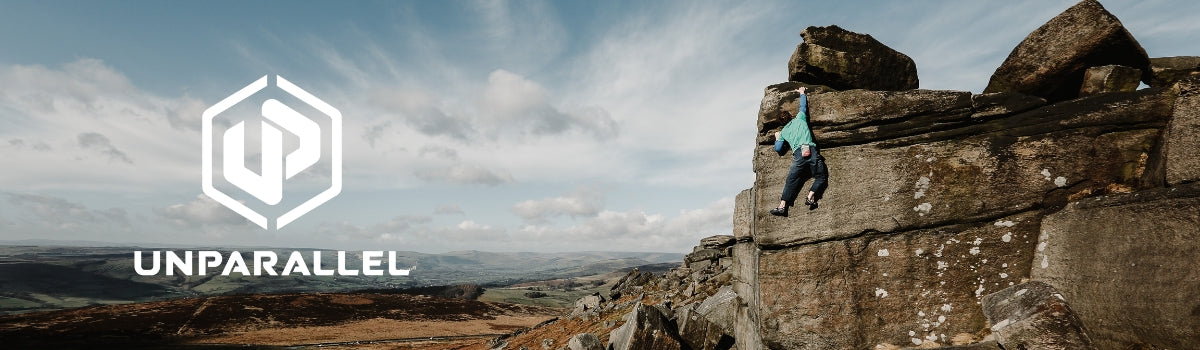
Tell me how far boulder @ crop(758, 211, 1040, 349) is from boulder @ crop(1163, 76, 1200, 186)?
254 centimetres

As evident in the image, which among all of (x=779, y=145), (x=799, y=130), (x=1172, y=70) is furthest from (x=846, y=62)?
(x=1172, y=70)

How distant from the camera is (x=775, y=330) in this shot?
12.2 m

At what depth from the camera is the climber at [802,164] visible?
39.5 ft

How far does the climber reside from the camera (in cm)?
1205

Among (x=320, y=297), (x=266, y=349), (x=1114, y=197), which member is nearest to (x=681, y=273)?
(x=1114, y=197)

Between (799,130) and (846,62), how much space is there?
11.2ft

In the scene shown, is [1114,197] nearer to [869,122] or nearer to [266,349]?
[869,122]

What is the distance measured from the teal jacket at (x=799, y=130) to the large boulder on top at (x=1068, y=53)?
5.76 metres

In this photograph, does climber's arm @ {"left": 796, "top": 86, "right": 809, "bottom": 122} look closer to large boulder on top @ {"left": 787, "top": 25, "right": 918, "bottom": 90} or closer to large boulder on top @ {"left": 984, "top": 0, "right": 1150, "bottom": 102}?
large boulder on top @ {"left": 787, "top": 25, "right": 918, "bottom": 90}

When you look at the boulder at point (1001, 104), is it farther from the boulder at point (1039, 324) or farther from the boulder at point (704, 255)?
the boulder at point (704, 255)

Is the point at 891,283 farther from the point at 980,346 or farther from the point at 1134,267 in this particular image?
the point at 1134,267

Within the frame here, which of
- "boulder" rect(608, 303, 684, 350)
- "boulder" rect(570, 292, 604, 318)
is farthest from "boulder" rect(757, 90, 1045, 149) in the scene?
"boulder" rect(570, 292, 604, 318)

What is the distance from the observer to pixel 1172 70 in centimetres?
1159

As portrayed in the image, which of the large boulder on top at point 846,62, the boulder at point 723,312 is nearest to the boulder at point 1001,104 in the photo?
the large boulder on top at point 846,62
